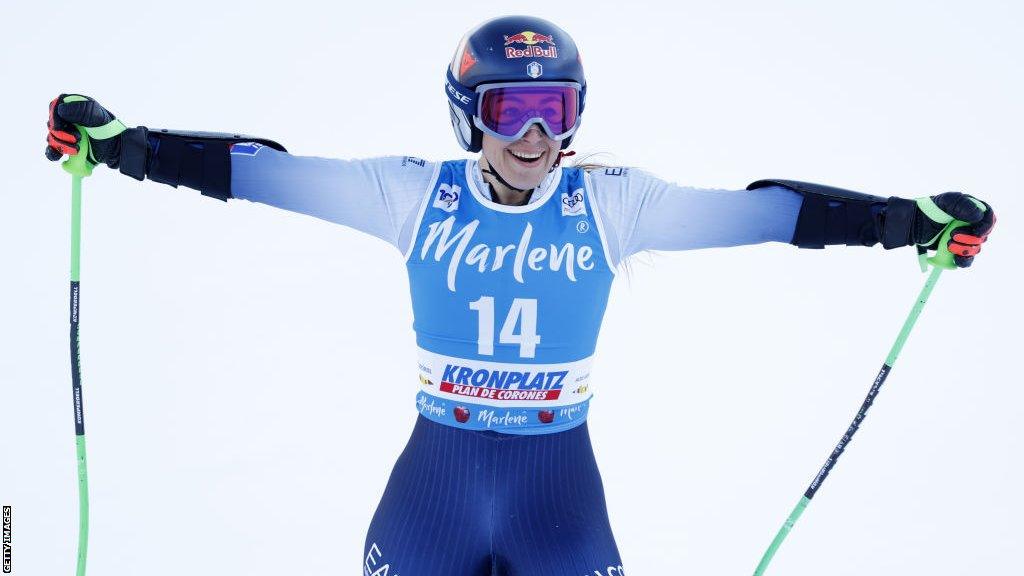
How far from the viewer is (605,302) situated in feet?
11.1

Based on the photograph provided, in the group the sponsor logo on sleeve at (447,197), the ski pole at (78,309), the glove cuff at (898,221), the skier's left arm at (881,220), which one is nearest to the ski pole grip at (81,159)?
the ski pole at (78,309)

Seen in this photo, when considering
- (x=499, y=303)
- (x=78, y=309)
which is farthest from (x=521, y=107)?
(x=78, y=309)

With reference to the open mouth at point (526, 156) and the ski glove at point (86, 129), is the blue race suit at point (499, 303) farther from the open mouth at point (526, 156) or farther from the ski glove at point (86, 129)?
the ski glove at point (86, 129)

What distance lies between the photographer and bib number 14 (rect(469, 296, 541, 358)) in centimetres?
326

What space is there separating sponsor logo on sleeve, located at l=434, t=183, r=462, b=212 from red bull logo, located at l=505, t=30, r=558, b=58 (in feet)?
1.28

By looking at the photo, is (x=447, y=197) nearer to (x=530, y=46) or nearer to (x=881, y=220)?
(x=530, y=46)

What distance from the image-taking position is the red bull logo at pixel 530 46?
312 cm

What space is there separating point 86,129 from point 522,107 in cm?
108

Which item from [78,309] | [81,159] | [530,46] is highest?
[530,46]

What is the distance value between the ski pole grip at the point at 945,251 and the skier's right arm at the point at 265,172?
131 cm

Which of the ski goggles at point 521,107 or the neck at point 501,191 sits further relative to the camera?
the neck at point 501,191

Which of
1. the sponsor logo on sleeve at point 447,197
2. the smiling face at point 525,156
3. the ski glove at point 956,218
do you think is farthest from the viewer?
the sponsor logo on sleeve at point 447,197

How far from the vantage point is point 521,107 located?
123 inches

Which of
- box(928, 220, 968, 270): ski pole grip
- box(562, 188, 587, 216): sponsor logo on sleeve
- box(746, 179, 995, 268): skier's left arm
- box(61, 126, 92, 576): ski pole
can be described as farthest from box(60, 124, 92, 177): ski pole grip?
box(928, 220, 968, 270): ski pole grip
